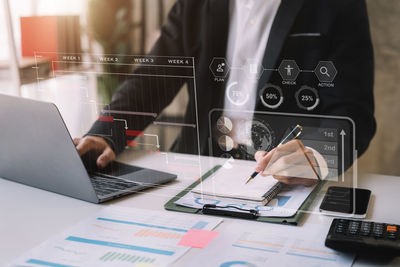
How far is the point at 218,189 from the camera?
98cm

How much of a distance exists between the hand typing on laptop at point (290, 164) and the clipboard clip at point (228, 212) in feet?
0.26

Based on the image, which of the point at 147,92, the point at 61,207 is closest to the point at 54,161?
the point at 61,207

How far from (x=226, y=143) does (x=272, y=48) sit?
0.20 metres

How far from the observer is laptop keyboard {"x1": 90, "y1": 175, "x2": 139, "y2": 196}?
104cm

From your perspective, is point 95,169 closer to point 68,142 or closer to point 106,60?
point 68,142

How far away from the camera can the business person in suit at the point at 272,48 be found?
85cm

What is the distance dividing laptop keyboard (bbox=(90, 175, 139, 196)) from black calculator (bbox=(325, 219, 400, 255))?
1.47 feet

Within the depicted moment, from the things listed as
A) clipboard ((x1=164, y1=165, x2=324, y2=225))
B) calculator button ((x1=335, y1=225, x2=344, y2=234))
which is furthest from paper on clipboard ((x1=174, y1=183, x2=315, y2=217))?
calculator button ((x1=335, y1=225, x2=344, y2=234))

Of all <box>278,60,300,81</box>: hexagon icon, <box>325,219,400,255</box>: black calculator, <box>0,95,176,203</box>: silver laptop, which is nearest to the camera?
<box>325,219,400,255</box>: black calculator

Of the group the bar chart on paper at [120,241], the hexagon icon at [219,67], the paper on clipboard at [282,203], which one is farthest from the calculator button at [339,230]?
the hexagon icon at [219,67]

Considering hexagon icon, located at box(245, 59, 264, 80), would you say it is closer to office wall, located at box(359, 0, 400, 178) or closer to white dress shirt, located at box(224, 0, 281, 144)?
white dress shirt, located at box(224, 0, 281, 144)

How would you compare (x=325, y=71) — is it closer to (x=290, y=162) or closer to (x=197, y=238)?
(x=290, y=162)

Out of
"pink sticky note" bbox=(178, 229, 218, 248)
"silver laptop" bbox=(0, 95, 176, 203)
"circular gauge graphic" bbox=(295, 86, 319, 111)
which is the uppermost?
"circular gauge graphic" bbox=(295, 86, 319, 111)

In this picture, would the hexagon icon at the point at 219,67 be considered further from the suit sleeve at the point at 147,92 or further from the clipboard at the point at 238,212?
the clipboard at the point at 238,212
